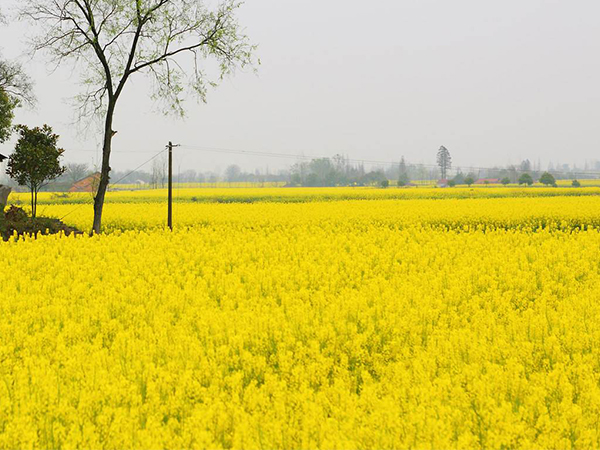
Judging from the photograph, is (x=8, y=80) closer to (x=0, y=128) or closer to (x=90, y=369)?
(x=0, y=128)

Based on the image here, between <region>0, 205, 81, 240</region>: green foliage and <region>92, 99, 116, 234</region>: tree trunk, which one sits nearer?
<region>0, 205, 81, 240</region>: green foliage

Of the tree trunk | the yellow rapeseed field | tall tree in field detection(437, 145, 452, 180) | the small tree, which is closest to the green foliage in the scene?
the tree trunk

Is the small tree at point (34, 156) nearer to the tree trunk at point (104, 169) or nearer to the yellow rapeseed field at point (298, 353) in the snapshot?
the tree trunk at point (104, 169)

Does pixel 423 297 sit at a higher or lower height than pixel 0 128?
lower


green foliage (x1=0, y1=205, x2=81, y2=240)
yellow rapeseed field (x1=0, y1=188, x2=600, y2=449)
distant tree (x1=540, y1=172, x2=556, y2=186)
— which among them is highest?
distant tree (x1=540, y1=172, x2=556, y2=186)

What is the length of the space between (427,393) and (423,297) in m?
3.94

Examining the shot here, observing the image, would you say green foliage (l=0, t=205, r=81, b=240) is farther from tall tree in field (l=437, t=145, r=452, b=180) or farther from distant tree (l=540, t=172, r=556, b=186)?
tall tree in field (l=437, t=145, r=452, b=180)

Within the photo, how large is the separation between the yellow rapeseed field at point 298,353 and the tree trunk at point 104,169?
36.3ft

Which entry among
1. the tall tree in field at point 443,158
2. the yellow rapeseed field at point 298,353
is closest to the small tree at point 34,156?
the yellow rapeseed field at point 298,353

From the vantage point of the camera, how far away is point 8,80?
4078cm

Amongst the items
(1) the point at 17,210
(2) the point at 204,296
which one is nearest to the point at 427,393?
(2) the point at 204,296

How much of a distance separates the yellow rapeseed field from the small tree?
1534cm

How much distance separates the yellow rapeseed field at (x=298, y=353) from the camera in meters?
3.93

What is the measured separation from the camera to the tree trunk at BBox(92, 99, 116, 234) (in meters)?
22.7
